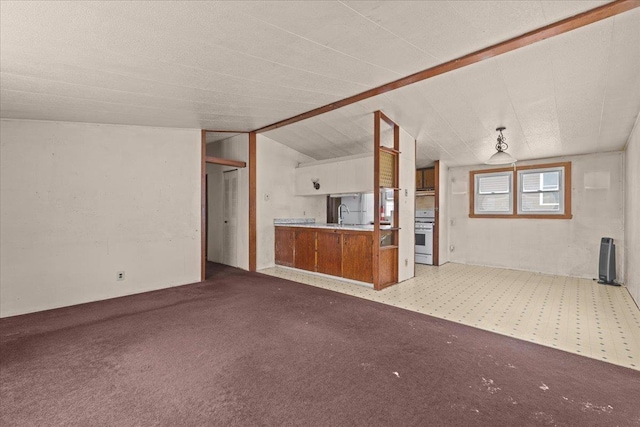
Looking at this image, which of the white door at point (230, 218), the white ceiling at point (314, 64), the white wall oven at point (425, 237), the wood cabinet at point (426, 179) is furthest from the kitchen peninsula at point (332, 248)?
the wood cabinet at point (426, 179)

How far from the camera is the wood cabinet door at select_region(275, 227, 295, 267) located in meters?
6.13

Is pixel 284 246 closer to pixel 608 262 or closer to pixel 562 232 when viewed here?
pixel 562 232

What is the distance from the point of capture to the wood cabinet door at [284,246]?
20.1 feet

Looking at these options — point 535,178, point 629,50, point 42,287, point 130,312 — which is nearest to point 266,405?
point 130,312

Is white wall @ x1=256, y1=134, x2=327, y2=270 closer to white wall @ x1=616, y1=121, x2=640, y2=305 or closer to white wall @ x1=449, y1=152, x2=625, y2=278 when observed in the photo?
white wall @ x1=449, y1=152, x2=625, y2=278

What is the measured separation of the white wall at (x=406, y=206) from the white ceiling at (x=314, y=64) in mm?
Result: 585

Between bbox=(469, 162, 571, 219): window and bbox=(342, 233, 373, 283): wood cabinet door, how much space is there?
11.6 ft

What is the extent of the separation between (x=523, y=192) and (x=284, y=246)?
5.16m

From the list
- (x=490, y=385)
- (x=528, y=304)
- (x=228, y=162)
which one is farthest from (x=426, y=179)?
(x=490, y=385)

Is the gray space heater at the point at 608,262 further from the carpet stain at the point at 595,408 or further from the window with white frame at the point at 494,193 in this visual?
the carpet stain at the point at 595,408

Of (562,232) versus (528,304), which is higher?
(562,232)

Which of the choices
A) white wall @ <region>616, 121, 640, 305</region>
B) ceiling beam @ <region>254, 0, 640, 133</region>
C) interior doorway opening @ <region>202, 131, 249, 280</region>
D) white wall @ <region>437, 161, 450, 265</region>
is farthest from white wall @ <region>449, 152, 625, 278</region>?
interior doorway opening @ <region>202, 131, 249, 280</region>

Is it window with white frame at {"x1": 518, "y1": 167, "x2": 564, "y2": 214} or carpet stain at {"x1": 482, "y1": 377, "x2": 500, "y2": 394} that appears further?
window with white frame at {"x1": 518, "y1": 167, "x2": 564, "y2": 214}

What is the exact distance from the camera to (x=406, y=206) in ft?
17.1
